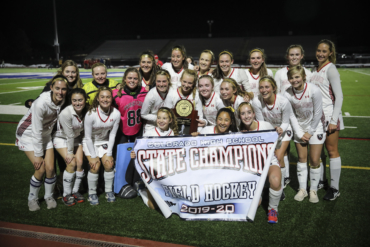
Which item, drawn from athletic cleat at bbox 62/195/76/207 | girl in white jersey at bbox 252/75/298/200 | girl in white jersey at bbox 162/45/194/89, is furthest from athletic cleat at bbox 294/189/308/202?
athletic cleat at bbox 62/195/76/207

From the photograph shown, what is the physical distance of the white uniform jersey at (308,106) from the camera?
3.50m

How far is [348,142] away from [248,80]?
3355mm

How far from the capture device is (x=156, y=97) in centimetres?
397

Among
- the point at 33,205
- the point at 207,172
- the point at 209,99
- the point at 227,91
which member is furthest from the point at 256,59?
the point at 33,205

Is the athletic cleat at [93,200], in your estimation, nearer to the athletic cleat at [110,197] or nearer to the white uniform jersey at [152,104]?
the athletic cleat at [110,197]

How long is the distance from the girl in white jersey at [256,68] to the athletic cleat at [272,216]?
1.79 m

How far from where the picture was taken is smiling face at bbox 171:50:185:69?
4508mm

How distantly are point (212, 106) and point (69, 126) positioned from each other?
1.84 meters

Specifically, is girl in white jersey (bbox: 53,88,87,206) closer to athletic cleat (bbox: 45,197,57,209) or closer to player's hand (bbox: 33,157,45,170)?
Answer: athletic cleat (bbox: 45,197,57,209)

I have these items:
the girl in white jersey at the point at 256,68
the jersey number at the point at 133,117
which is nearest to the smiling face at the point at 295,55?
the girl in white jersey at the point at 256,68

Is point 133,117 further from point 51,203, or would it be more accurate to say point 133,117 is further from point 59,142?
point 51,203

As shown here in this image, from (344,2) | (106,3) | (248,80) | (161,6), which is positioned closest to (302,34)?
(344,2)

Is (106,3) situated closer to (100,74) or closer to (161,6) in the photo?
(161,6)

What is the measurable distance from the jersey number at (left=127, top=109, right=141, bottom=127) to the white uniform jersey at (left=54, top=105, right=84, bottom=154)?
26.5 inches
